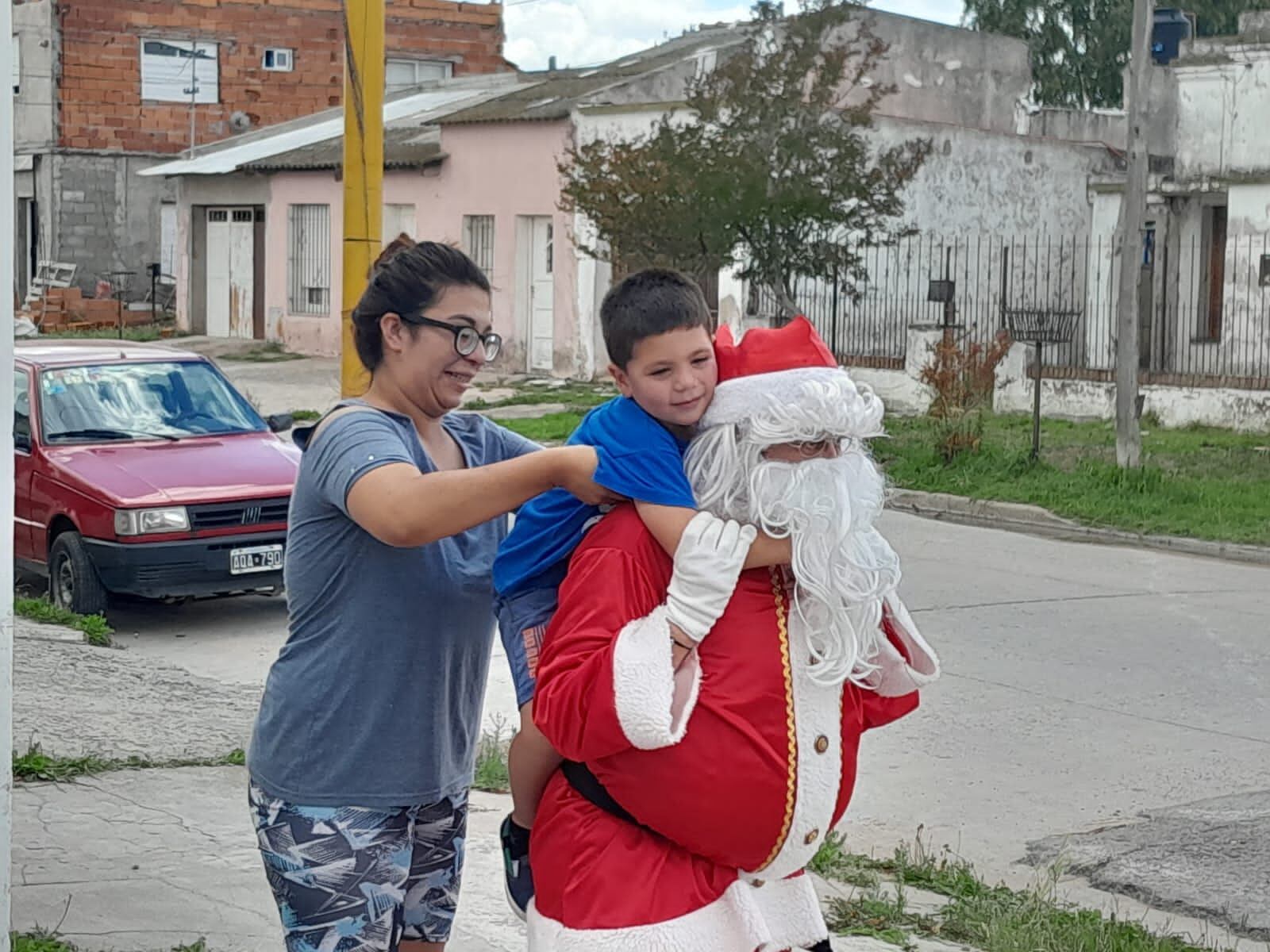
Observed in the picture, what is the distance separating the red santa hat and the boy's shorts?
40 centimetres

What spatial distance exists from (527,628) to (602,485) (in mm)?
336

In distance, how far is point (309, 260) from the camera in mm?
32250

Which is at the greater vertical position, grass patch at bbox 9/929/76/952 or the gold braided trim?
Answer: the gold braided trim

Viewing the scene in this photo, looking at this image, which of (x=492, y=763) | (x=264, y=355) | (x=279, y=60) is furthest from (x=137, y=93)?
(x=492, y=763)

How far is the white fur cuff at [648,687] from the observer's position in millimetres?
2623

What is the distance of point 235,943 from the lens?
475 cm

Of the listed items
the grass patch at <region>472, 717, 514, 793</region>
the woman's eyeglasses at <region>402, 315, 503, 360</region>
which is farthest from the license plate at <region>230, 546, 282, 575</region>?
the woman's eyeglasses at <region>402, 315, 503, 360</region>

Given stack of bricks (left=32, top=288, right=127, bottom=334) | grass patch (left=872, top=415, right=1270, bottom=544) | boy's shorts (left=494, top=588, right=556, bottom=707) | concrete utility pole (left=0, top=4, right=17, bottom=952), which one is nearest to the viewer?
boy's shorts (left=494, top=588, right=556, bottom=707)

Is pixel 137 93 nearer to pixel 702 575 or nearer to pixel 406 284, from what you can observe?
pixel 406 284

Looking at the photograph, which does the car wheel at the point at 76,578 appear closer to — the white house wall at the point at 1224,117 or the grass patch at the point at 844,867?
the grass patch at the point at 844,867

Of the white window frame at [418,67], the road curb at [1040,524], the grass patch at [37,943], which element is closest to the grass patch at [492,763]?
the grass patch at [37,943]

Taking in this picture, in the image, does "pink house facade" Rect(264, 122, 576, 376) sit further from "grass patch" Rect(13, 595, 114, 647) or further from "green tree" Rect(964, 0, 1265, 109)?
"green tree" Rect(964, 0, 1265, 109)

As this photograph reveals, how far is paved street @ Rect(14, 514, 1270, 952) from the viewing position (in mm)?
5961

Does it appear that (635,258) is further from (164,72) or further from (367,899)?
(164,72)
